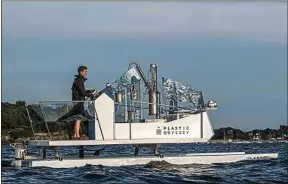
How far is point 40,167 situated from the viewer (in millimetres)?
18516

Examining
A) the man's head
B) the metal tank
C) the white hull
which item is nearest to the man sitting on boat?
the man's head

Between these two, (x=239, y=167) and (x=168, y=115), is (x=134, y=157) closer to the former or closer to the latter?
(x=168, y=115)

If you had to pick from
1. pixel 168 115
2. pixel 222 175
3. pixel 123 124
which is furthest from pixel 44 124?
pixel 222 175

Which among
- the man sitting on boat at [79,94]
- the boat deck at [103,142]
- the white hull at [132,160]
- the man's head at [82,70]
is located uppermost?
the man's head at [82,70]

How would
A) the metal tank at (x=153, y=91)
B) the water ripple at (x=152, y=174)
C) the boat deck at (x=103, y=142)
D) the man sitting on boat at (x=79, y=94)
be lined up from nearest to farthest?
the water ripple at (x=152, y=174), the boat deck at (x=103, y=142), the man sitting on boat at (x=79, y=94), the metal tank at (x=153, y=91)

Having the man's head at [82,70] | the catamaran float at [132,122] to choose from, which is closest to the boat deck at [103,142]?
the catamaran float at [132,122]

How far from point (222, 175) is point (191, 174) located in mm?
802

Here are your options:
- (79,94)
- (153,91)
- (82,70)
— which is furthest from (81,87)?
(153,91)

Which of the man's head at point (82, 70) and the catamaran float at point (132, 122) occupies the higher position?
the man's head at point (82, 70)

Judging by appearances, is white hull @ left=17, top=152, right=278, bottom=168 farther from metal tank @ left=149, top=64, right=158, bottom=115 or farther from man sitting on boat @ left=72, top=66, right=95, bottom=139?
metal tank @ left=149, top=64, right=158, bottom=115

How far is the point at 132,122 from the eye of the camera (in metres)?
19.9

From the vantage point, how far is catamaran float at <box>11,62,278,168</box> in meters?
19.1

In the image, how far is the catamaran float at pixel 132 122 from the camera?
62.5ft

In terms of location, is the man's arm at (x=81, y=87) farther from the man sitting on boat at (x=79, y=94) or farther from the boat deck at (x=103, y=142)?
the boat deck at (x=103, y=142)
